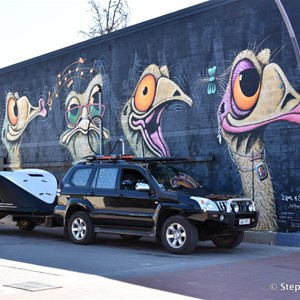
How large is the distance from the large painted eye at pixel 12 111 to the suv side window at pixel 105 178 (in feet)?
36.8

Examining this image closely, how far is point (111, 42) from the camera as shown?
63.7 ft

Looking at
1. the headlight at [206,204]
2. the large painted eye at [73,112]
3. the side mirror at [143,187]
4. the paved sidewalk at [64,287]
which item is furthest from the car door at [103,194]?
the large painted eye at [73,112]

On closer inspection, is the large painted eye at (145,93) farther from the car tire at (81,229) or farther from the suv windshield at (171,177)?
the car tire at (81,229)

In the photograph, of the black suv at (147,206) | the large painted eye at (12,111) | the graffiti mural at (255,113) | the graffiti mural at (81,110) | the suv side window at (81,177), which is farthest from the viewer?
the large painted eye at (12,111)

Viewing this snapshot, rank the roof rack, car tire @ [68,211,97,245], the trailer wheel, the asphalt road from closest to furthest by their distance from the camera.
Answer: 1. the asphalt road
2. the roof rack
3. car tire @ [68,211,97,245]
4. the trailer wheel

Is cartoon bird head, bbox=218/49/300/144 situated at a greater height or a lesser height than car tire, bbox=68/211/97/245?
greater

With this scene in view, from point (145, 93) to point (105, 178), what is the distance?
5.38 m

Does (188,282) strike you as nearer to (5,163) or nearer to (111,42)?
(111,42)

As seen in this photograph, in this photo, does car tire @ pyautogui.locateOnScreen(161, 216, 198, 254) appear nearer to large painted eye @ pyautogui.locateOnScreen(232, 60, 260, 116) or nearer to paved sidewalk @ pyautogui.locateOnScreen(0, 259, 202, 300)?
paved sidewalk @ pyautogui.locateOnScreen(0, 259, 202, 300)

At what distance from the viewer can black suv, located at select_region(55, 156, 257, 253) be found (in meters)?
11.7

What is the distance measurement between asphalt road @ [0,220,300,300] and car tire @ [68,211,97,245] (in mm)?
208

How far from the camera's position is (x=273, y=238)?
533 inches

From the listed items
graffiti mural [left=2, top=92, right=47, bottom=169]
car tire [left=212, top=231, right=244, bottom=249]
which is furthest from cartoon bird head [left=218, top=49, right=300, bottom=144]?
graffiti mural [left=2, top=92, right=47, bottom=169]

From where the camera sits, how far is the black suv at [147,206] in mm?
11688
